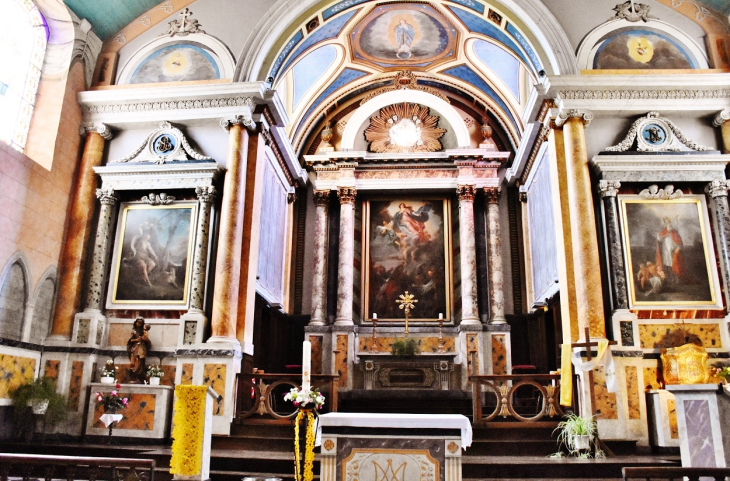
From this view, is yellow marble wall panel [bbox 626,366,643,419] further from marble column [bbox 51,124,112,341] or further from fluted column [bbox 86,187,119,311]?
marble column [bbox 51,124,112,341]

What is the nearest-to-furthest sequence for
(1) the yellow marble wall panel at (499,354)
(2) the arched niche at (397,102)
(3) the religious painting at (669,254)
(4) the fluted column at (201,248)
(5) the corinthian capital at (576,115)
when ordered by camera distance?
1. (3) the religious painting at (669,254)
2. (4) the fluted column at (201,248)
3. (5) the corinthian capital at (576,115)
4. (1) the yellow marble wall panel at (499,354)
5. (2) the arched niche at (397,102)

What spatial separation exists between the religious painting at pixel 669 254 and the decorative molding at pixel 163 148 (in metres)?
7.88

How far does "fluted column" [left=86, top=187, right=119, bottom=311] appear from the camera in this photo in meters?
10.8

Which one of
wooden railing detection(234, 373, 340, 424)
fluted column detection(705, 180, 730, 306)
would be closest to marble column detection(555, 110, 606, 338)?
fluted column detection(705, 180, 730, 306)

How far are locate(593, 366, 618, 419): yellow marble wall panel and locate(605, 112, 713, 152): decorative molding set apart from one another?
3980mm

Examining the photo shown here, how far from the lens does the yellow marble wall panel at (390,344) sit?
14.6 meters

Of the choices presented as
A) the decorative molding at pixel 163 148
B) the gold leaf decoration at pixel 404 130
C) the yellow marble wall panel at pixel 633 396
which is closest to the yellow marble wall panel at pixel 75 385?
the decorative molding at pixel 163 148

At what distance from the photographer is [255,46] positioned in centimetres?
1176

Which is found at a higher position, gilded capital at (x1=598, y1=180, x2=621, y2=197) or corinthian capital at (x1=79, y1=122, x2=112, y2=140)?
corinthian capital at (x1=79, y1=122, x2=112, y2=140)

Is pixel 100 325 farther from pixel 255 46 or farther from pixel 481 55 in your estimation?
pixel 481 55

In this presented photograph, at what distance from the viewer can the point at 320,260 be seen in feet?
50.0

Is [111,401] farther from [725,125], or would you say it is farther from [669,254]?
[725,125]

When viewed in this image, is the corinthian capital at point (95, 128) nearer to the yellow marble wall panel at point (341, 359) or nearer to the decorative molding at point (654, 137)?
the yellow marble wall panel at point (341, 359)

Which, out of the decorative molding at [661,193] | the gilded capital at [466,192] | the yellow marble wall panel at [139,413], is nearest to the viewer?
the yellow marble wall panel at [139,413]
